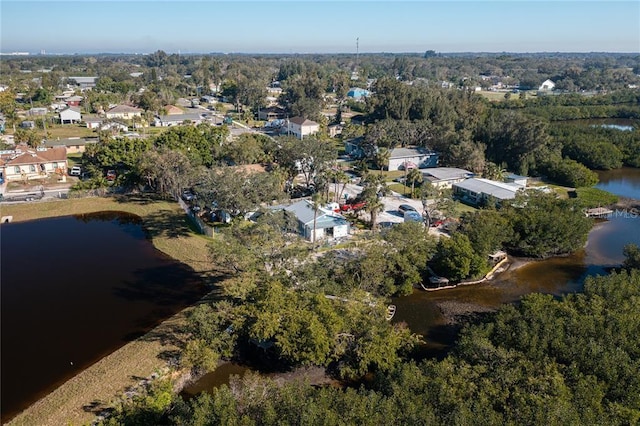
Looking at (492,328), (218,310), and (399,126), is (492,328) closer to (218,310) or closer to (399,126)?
(218,310)

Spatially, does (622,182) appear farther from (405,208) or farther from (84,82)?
(84,82)

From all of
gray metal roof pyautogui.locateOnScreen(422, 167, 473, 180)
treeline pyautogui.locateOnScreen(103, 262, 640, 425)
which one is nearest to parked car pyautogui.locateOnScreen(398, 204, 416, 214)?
gray metal roof pyautogui.locateOnScreen(422, 167, 473, 180)

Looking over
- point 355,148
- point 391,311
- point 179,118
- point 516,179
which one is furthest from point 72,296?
point 179,118

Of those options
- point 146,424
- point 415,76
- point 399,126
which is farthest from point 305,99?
point 415,76

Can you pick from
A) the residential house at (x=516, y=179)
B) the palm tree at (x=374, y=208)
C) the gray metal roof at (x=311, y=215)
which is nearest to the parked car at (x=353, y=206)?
the palm tree at (x=374, y=208)

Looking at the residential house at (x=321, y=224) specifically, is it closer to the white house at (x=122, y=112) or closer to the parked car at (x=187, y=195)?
the parked car at (x=187, y=195)

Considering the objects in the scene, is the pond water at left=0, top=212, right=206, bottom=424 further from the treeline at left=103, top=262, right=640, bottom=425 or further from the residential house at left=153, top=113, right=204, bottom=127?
the residential house at left=153, top=113, right=204, bottom=127
